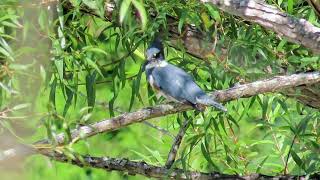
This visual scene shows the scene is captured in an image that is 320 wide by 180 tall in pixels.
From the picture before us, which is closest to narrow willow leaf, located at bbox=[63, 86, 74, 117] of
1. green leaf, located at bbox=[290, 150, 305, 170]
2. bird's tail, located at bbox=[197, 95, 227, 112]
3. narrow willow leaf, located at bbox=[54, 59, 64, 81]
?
narrow willow leaf, located at bbox=[54, 59, 64, 81]

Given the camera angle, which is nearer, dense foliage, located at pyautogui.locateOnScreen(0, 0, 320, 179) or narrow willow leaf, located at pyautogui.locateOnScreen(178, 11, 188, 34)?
dense foliage, located at pyautogui.locateOnScreen(0, 0, 320, 179)

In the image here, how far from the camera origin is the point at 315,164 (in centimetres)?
152

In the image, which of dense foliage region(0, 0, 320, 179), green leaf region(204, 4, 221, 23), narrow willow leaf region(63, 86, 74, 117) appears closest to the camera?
dense foliage region(0, 0, 320, 179)

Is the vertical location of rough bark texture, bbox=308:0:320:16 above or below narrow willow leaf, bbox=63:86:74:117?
above

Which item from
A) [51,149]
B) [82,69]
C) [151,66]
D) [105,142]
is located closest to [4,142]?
[51,149]

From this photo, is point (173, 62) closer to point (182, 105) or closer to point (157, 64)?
point (157, 64)

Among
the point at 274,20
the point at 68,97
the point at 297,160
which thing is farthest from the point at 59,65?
the point at 297,160

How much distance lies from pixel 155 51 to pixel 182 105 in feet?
0.50

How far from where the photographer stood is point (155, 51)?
4.93 feet

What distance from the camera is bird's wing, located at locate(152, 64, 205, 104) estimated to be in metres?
1.40

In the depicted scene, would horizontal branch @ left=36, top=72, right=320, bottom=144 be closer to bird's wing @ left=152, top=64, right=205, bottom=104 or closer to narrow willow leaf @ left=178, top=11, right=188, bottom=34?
bird's wing @ left=152, top=64, right=205, bottom=104

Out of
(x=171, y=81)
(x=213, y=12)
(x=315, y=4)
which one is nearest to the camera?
(x=315, y=4)

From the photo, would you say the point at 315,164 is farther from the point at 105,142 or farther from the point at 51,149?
the point at 105,142

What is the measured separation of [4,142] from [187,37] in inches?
19.7
